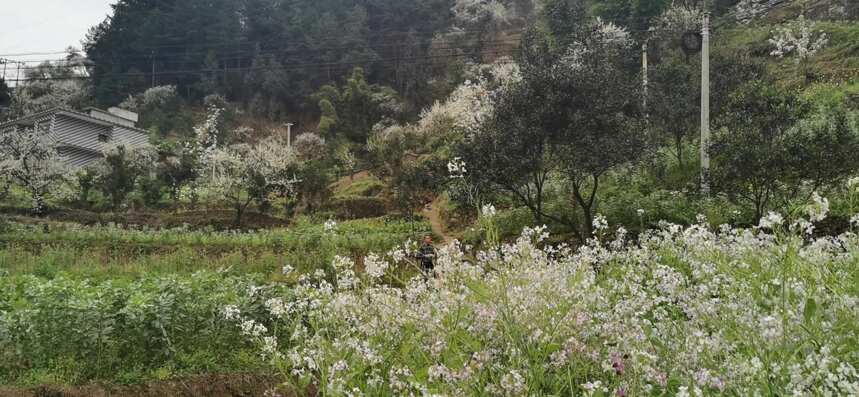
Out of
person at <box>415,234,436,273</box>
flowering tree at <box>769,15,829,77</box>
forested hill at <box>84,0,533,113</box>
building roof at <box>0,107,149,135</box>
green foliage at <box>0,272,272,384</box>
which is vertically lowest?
green foliage at <box>0,272,272,384</box>

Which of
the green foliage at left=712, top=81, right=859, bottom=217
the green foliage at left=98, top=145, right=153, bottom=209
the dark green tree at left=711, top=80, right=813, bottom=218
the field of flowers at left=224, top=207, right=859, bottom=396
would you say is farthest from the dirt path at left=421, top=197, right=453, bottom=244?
the field of flowers at left=224, top=207, right=859, bottom=396

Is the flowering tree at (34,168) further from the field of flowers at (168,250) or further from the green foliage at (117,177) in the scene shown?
the field of flowers at (168,250)

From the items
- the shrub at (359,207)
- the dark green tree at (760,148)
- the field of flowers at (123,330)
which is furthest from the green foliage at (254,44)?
the field of flowers at (123,330)

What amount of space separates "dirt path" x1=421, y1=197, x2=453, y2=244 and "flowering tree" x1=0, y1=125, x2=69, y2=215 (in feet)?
52.2

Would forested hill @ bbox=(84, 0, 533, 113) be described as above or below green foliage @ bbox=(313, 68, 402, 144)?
above

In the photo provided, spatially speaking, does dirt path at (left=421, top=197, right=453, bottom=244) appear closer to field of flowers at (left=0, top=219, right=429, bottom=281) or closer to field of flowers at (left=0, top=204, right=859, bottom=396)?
field of flowers at (left=0, top=219, right=429, bottom=281)

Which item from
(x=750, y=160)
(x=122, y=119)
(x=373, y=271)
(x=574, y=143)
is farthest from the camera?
(x=122, y=119)

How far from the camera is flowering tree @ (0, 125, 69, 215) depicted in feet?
79.6

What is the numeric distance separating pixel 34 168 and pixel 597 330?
28.1 metres

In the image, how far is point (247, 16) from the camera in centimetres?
5622

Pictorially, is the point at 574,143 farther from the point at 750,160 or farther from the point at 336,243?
the point at 336,243

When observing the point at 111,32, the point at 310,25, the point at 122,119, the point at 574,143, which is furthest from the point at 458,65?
the point at 111,32

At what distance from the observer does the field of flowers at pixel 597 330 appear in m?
2.73

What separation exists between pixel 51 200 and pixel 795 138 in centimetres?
2961
